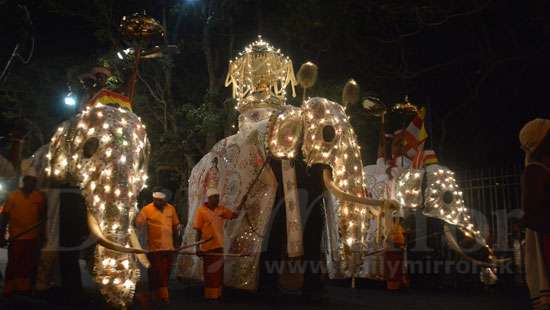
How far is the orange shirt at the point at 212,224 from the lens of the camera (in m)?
7.51

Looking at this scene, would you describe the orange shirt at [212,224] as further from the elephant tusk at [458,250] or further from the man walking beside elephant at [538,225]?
the man walking beside elephant at [538,225]

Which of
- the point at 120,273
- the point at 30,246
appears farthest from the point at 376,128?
the point at 120,273

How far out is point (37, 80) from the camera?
19.6m

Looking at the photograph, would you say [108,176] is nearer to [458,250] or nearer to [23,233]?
[23,233]

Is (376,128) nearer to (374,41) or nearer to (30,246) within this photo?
(374,41)

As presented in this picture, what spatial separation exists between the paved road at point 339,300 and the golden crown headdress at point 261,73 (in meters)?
2.79

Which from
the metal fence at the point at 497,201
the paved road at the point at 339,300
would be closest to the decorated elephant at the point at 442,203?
the paved road at the point at 339,300

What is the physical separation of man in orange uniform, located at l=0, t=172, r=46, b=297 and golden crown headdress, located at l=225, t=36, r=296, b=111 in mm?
3181

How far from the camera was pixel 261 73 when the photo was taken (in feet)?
28.8

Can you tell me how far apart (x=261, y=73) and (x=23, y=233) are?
156 inches

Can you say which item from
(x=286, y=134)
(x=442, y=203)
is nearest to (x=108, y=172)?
(x=286, y=134)

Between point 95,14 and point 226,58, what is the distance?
4031 mm

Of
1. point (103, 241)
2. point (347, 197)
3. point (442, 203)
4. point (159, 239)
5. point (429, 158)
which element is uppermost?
point (429, 158)

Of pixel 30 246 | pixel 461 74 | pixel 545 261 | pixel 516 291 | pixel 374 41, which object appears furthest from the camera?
pixel 461 74
